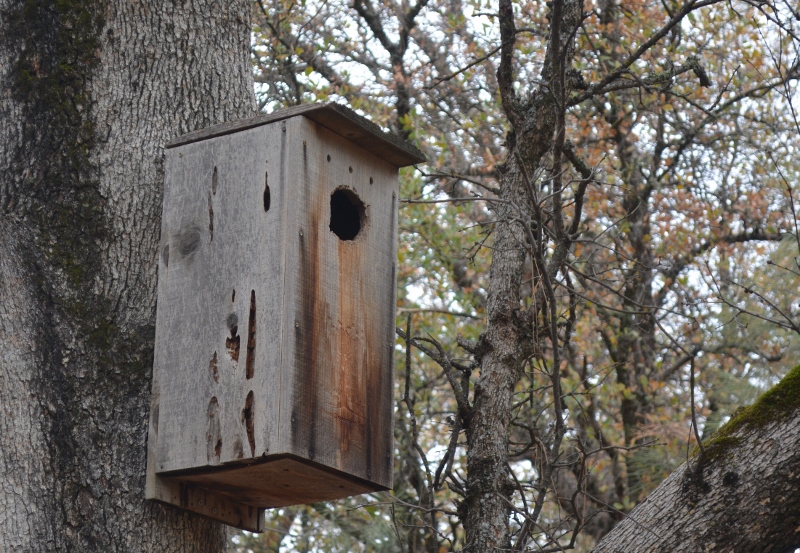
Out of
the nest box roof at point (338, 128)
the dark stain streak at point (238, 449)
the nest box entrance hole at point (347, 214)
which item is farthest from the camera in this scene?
the nest box entrance hole at point (347, 214)

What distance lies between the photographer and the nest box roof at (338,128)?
98.3 inches

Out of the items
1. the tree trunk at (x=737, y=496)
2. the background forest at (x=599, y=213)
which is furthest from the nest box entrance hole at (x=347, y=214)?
the background forest at (x=599, y=213)

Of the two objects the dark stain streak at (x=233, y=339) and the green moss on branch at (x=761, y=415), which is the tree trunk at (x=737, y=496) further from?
the dark stain streak at (x=233, y=339)

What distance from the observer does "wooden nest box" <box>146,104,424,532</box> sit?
7.60 feet

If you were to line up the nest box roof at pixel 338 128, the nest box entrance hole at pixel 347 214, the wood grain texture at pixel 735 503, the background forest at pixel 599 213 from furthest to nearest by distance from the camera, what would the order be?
the background forest at pixel 599 213, the nest box entrance hole at pixel 347 214, the nest box roof at pixel 338 128, the wood grain texture at pixel 735 503

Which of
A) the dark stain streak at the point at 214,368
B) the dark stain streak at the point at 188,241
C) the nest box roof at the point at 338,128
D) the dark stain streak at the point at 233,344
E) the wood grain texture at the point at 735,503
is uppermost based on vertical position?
the nest box roof at the point at 338,128

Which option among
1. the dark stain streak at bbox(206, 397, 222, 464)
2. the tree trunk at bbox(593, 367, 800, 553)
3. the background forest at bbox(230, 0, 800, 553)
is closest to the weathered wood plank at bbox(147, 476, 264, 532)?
the dark stain streak at bbox(206, 397, 222, 464)

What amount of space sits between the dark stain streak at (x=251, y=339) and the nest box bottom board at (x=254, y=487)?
0.68 feet

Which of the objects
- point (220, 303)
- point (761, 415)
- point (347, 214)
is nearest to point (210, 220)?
point (220, 303)

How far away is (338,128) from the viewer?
262cm

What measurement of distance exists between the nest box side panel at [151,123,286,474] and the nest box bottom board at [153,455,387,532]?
5 cm

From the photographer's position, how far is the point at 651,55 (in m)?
7.04

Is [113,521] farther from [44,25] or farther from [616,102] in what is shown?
[616,102]

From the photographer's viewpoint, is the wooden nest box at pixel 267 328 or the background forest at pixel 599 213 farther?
the background forest at pixel 599 213
